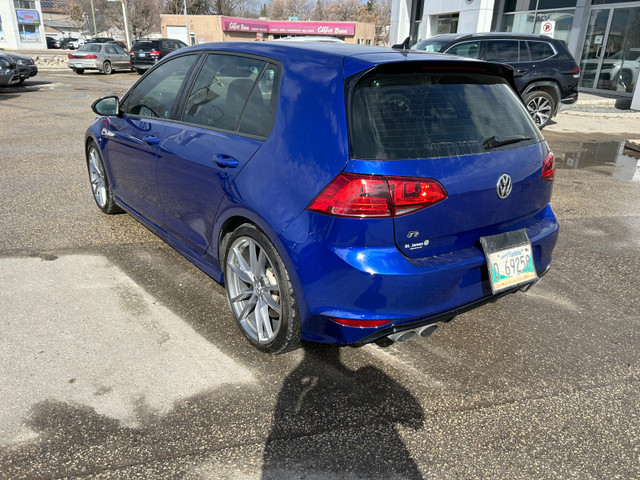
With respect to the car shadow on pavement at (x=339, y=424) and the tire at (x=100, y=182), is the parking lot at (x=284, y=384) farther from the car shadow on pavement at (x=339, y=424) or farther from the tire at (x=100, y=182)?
the tire at (x=100, y=182)

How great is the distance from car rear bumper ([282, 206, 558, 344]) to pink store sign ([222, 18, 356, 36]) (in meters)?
66.5

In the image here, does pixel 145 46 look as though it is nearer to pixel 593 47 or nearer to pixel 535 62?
pixel 593 47

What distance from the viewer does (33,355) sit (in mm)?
2881

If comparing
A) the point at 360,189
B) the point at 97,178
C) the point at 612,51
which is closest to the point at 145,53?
the point at 612,51

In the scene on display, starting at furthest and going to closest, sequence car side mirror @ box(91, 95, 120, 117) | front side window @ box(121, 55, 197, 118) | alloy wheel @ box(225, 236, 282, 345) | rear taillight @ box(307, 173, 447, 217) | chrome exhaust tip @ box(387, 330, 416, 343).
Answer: car side mirror @ box(91, 95, 120, 117), front side window @ box(121, 55, 197, 118), alloy wheel @ box(225, 236, 282, 345), chrome exhaust tip @ box(387, 330, 416, 343), rear taillight @ box(307, 173, 447, 217)

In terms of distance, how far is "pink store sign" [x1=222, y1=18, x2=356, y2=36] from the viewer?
6369 cm

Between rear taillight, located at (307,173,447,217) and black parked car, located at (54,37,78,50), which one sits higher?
rear taillight, located at (307,173,447,217)

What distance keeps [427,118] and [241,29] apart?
222ft

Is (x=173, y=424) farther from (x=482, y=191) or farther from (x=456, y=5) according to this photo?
(x=456, y=5)

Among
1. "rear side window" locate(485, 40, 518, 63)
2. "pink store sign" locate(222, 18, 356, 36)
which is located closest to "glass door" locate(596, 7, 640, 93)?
"rear side window" locate(485, 40, 518, 63)

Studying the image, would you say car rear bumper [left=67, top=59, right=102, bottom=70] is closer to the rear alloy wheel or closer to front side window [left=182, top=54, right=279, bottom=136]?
the rear alloy wheel

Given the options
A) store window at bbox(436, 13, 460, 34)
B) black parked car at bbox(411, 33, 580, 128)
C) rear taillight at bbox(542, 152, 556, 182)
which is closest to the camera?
rear taillight at bbox(542, 152, 556, 182)

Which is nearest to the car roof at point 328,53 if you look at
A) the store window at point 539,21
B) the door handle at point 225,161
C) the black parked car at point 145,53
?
the door handle at point 225,161

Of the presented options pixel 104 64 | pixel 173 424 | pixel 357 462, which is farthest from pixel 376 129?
pixel 104 64
